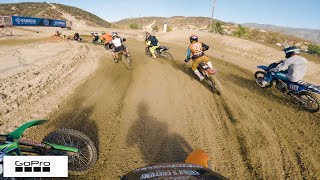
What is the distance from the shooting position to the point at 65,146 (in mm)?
3779

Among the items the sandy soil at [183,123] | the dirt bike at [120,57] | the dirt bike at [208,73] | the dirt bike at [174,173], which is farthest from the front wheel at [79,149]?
the dirt bike at [120,57]

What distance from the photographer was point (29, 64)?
11367 millimetres

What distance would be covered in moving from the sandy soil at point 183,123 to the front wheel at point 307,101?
0.93 ft

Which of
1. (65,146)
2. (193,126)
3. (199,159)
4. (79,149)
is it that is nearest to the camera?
(199,159)

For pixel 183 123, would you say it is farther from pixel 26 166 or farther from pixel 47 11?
pixel 47 11

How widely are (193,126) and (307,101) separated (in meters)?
4.06

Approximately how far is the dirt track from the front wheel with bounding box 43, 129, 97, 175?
0.22 m

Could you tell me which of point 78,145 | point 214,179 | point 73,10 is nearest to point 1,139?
point 78,145

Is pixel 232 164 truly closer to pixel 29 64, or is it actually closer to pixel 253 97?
pixel 253 97

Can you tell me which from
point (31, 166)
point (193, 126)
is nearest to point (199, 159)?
point (31, 166)

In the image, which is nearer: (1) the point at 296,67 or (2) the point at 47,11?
(1) the point at 296,67

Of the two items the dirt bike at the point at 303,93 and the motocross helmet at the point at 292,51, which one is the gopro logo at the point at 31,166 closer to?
the dirt bike at the point at 303,93

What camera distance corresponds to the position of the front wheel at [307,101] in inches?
278

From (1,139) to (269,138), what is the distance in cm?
518
